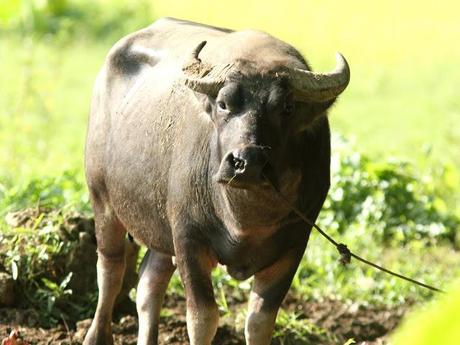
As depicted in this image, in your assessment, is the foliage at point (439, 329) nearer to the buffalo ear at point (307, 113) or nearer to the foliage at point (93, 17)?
the buffalo ear at point (307, 113)

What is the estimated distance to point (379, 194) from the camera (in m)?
8.41

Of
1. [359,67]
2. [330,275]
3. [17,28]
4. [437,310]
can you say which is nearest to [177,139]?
[330,275]

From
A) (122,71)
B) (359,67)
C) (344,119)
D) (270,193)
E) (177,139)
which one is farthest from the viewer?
(359,67)

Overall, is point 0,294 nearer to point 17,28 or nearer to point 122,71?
point 122,71

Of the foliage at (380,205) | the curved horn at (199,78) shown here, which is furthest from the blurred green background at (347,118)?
the curved horn at (199,78)

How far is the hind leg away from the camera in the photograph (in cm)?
552

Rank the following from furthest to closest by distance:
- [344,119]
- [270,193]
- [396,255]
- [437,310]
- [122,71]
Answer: [344,119] < [396,255] < [122,71] < [270,193] < [437,310]

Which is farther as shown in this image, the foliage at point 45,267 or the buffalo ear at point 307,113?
the foliage at point 45,267

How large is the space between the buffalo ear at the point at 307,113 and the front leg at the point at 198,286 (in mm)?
690

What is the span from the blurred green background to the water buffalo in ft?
2.70

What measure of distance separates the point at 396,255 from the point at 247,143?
4415 millimetres

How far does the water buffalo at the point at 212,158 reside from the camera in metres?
4.17

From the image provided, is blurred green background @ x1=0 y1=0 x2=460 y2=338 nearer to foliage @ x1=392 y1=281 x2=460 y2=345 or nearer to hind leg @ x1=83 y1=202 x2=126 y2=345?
hind leg @ x1=83 y1=202 x2=126 y2=345

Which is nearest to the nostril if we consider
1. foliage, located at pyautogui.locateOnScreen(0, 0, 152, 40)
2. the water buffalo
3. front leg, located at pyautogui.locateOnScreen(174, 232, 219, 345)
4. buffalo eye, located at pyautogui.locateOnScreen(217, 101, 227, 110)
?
the water buffalo
